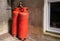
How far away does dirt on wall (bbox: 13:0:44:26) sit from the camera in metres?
2.49

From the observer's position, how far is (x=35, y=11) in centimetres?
259

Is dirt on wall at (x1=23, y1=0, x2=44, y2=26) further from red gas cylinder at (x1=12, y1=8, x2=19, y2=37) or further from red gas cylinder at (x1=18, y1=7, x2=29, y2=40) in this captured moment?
red gas cylinder at (x1=12, y1=8, x2=19, y2=37)

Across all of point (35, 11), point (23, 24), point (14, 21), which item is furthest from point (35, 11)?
point (14, 21)

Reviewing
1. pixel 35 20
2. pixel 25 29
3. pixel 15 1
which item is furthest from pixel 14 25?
pixel 15 1

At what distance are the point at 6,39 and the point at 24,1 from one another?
102 cm

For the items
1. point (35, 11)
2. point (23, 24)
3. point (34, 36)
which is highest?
point (35, 11)

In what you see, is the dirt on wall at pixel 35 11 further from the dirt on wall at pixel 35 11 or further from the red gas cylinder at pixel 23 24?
the red gas cylinder at pixel 23 24

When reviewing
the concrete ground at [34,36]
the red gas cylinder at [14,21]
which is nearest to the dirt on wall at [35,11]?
the concrete ground at [34,36]

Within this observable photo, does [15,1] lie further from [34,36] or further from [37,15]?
[34,36]

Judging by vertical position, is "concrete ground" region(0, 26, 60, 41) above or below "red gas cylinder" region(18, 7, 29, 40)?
below

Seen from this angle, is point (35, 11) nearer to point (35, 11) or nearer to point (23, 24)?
point (35, 11)

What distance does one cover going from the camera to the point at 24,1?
9.14 ft

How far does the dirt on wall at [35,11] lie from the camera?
2494 millimetres

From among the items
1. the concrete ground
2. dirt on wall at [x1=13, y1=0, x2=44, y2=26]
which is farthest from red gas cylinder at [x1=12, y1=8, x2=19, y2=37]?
dirt on wall at [x1=13, y1=0, x2=44, y2=26]
